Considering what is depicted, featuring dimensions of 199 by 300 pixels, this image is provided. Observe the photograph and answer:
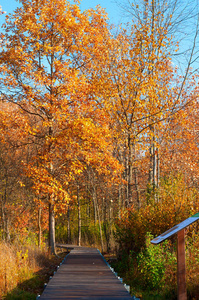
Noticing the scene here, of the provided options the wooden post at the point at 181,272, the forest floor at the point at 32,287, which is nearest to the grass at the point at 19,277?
the forest floor at the point at 32,287

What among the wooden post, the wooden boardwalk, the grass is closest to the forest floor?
the grass

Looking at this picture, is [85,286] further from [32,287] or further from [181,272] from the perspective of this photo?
[181,272]

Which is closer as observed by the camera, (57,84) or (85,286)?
(85,286)

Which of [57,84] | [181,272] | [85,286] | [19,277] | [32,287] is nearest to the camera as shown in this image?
[181,272]

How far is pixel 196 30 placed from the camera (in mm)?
14594

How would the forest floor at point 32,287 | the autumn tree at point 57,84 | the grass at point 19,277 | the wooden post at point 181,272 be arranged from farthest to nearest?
the autumn tree at point 57,84 < the grass at point 19,277 < the forest floor at point 32,287 < the wooden post at point 181,272

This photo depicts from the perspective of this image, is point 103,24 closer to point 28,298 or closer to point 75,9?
point 75,9

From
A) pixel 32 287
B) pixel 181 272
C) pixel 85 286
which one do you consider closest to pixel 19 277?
pixel 32 287

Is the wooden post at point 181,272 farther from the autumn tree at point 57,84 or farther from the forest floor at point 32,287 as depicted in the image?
the autumn tree at point 57,84

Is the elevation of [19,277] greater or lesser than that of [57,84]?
lesser

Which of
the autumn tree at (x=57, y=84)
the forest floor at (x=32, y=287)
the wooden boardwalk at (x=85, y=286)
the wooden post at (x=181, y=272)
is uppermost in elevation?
the autumn tree at (x=57, y=84)

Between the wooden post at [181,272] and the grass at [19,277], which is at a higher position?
the wooden post at [181,272]

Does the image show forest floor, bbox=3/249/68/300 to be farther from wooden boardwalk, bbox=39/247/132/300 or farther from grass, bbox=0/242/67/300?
wooden boardwalk, bbox=39/247/132/300

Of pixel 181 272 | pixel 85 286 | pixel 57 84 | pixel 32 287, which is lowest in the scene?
pixel 32 287
